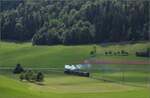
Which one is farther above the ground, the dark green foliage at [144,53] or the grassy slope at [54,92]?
the grassy slope at [54,92]

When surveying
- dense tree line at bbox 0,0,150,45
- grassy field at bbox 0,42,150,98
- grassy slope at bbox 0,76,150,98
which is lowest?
grassy field at bbox 0,42,150,98

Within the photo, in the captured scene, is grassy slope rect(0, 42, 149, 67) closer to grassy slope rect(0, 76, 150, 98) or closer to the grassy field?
the grassy field

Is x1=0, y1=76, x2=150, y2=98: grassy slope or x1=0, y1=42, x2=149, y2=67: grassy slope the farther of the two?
x1=0, y1=42, x2=149, y2=67: grassy slope

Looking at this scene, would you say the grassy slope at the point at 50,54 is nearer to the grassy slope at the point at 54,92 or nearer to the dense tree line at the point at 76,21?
the dense tree line at the point at 76,21

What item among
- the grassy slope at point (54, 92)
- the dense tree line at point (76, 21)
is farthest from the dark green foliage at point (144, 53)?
the grassy slope at point (54, 92)

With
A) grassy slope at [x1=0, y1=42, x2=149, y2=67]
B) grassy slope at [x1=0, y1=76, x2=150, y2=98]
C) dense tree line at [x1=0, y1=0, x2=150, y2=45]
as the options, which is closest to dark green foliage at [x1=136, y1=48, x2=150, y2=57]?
grassy slope at [x1=0, y1=42, x2=149, y2=67]

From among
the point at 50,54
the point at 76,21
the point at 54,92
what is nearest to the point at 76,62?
the point at 50,54

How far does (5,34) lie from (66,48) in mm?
32173

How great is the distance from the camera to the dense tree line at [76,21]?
496ft

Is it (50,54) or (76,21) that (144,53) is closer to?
(50,54)

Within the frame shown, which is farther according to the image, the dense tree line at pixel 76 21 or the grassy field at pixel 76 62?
the dense tree line at pixel 76 21

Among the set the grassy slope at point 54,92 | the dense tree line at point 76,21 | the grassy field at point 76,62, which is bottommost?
the grassy field at point 76,62

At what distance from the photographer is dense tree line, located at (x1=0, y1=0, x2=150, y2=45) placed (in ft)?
496

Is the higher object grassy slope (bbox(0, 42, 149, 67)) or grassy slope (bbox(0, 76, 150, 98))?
grassy slope (bbox(0, 76, 150, 98))
